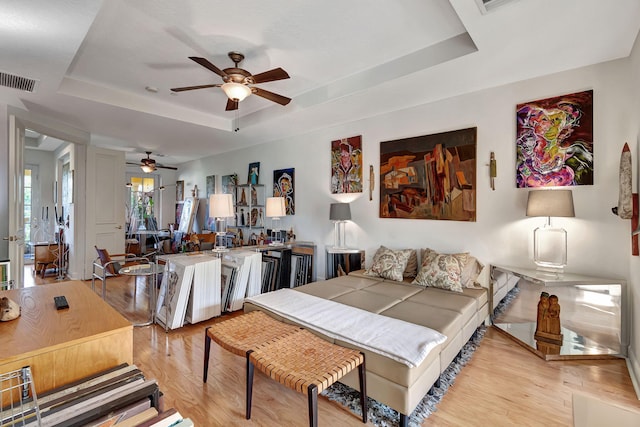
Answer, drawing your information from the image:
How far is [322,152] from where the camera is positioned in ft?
16.0

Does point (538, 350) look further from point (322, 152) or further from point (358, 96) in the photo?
point (322, 152)

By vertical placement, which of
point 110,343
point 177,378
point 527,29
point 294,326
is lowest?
point 177,378

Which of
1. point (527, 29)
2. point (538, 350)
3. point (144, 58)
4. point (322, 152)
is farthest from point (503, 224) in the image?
point (144, 58)

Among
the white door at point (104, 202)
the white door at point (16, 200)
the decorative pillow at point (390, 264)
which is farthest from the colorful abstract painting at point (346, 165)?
the white door at point (104, 202)

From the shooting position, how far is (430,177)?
3680 mm

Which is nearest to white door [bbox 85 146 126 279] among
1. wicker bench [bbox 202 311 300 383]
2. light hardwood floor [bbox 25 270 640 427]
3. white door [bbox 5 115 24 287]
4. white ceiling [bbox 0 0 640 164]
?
white ceiling [bbox 0 0 640 164]

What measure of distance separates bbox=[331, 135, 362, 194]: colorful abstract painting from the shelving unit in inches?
75.2

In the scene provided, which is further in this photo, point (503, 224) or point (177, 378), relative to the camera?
point (503, 224)

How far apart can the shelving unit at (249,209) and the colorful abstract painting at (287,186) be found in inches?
21.0

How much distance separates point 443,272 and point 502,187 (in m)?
1.13

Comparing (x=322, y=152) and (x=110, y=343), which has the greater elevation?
(x=322, y=152)

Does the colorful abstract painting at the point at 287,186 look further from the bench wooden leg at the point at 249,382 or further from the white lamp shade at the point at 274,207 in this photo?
the bench wooden leg at the point at 249,382

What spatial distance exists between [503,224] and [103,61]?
462 cm

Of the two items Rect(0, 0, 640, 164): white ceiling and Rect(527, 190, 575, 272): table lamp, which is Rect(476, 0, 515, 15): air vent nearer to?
Rect(0, 0, 640, 164): white ceiling
